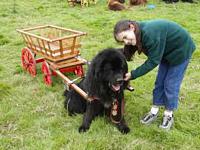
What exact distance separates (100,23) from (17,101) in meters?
5.69

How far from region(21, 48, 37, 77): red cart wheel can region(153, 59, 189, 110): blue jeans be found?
255cm

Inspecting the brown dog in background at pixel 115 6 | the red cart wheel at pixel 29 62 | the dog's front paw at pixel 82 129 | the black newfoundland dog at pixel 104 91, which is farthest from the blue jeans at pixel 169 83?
the brown dog in background at pixel 115 6

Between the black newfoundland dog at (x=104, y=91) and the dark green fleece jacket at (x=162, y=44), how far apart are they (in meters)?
0.29

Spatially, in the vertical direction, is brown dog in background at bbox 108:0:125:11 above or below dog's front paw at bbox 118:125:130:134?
above

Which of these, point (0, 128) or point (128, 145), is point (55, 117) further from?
point (128, 145)

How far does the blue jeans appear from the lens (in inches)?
170

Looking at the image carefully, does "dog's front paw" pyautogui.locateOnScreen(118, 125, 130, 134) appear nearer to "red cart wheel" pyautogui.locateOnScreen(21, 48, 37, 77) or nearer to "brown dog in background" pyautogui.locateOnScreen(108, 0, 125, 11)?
"red cart wheel" pyautogui.locateOnScreen(21, 48, 37, 77)

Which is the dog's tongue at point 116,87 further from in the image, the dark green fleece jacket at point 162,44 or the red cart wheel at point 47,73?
the red cart wheel at point 47,73

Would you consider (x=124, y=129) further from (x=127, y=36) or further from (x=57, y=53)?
(x=57, y=53)

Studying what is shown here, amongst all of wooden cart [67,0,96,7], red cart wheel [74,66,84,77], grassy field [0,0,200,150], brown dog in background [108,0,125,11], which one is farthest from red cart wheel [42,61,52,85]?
wooden cart [67,0,96,7]

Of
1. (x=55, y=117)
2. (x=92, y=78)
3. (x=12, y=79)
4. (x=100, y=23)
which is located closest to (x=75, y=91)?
(x=55, y=117)

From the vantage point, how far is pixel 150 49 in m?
3.94

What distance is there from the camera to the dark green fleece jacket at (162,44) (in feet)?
12.8

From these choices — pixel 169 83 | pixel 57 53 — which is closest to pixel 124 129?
pixel 169 83
